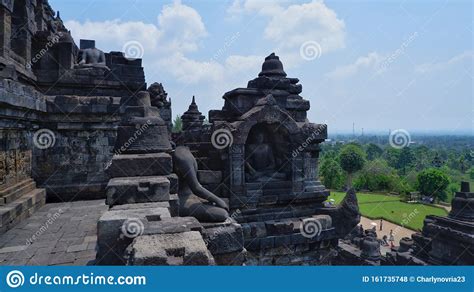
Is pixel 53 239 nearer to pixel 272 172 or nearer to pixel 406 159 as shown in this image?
pixel 272 172

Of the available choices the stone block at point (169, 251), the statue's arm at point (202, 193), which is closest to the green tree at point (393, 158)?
the statue's arm at point (202, 193)

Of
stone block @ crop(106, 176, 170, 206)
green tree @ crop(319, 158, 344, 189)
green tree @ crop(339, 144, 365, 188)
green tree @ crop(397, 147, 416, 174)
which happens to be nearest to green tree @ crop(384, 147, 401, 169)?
green tree @ crop(397, 147, 416, 174)

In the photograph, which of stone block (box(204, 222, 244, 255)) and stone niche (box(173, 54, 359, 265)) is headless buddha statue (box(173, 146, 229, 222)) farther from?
stone niche (box(173, 54, 359, 265))

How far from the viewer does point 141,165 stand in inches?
173

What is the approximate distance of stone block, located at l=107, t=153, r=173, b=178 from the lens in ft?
14.1

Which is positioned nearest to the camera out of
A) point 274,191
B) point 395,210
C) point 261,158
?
point 274,191

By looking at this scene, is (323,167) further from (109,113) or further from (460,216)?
(109,113)

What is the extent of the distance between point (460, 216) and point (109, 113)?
33.6 feet

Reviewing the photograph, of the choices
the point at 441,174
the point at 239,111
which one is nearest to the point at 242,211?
the point at 239,111

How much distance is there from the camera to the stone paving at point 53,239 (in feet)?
12.4

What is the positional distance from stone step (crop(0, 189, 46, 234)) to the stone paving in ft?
0.33

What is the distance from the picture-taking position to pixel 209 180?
280 inches

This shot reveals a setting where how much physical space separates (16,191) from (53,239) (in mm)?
1914

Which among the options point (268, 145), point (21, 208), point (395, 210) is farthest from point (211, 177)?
point (395, 210)
